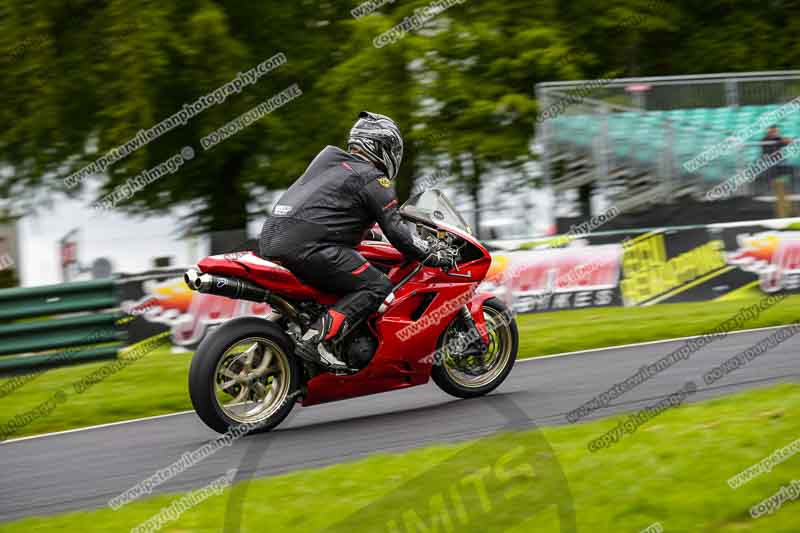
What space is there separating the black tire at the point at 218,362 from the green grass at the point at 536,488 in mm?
1218

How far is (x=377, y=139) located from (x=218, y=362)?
6.11ft

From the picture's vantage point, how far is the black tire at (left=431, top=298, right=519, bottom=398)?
787cm

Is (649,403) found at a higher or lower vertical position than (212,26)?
lower

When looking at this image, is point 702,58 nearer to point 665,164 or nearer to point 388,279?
point 665,164

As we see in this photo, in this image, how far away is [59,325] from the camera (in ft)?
36.5

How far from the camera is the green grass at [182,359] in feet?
29.1

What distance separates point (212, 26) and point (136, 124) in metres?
2.03

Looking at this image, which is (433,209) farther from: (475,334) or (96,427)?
(96,427)

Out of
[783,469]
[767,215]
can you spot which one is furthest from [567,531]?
[767,215]

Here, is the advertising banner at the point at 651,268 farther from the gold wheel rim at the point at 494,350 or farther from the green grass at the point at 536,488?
the green grass at the point at 536,488

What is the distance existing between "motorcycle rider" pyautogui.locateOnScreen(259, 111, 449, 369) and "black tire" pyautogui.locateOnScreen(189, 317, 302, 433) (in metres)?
0.14

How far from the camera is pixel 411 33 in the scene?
60.1 feet

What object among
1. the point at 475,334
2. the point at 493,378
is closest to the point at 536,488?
the point at 475,334

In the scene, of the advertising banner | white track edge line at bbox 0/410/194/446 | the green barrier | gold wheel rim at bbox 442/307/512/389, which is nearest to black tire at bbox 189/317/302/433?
gold wheel rim at bbox 442/307/512/389
